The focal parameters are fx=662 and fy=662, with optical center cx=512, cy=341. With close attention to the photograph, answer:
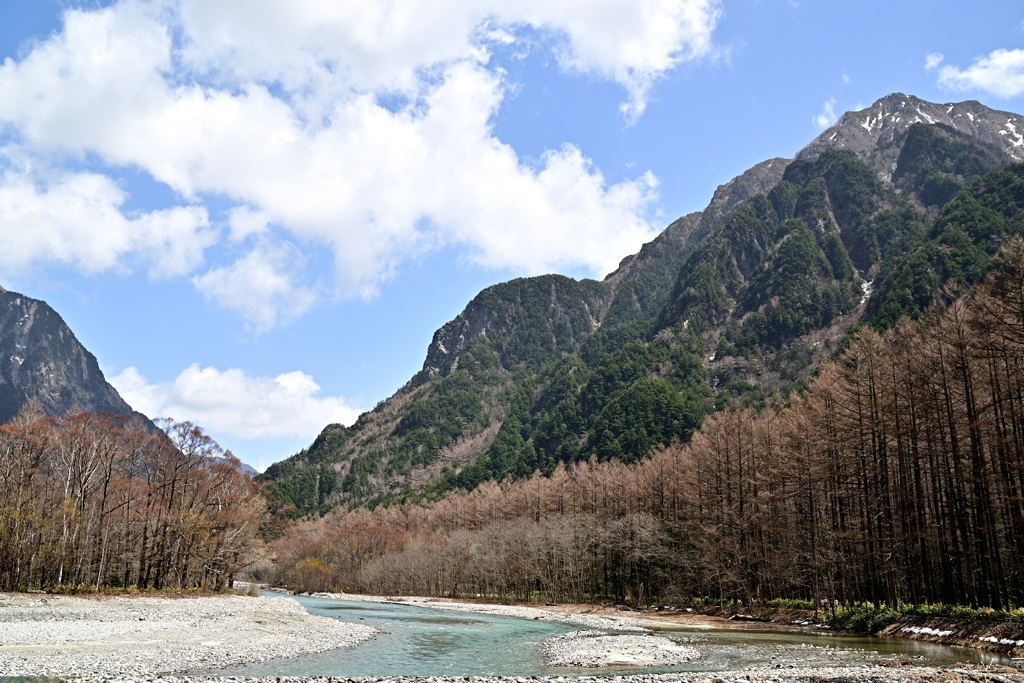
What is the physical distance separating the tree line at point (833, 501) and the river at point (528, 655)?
7.09 metres

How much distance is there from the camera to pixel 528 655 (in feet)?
107

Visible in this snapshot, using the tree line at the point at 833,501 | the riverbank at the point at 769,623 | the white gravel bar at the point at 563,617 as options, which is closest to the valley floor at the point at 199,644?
the white gravel bar at the point at 563,617

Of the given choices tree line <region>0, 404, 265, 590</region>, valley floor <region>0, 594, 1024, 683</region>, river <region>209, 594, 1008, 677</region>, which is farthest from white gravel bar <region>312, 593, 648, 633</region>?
tree line <region>0, 404, 265, 590</region>

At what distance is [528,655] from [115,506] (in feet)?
166

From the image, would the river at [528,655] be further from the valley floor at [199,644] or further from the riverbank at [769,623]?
the valley floor at [199,644]

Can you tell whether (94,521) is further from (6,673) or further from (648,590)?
(648,590)

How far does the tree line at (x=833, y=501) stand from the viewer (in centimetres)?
3450

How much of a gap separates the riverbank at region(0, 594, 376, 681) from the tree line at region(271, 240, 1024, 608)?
1352 inches

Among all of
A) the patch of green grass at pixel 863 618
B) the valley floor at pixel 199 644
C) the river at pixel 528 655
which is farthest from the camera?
the patch of green grass at pixel 863 618

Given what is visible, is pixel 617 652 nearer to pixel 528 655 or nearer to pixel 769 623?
pixel 528 655

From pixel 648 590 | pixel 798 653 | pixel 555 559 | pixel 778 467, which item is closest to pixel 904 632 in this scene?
pixel 798 653

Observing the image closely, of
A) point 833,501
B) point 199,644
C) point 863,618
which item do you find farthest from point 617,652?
point 833,501

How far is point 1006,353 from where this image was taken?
32.6 meters

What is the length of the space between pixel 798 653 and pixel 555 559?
55.9 m
